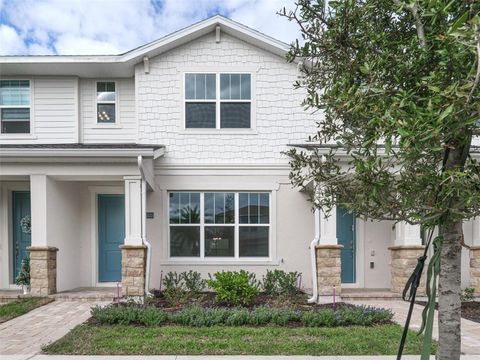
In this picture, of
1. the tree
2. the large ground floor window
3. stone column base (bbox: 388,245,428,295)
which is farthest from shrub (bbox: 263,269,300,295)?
the tree

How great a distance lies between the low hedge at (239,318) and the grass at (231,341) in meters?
0.18

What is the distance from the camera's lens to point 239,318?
19.8ft

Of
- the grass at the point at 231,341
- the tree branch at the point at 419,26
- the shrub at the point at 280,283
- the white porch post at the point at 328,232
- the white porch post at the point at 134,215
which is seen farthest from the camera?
the shrub at the point at 280,283

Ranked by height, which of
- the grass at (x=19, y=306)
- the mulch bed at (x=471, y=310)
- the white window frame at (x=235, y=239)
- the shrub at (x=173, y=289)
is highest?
the white window frame at (x=235, y=239)

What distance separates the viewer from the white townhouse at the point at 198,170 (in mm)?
9320

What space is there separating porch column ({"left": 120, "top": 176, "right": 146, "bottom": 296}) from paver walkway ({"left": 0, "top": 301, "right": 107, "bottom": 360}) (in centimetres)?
74

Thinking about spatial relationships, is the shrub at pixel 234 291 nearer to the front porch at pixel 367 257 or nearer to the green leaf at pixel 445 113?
the front porch at pixel 367 257

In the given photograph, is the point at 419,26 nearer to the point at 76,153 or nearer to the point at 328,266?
the point at 328,266

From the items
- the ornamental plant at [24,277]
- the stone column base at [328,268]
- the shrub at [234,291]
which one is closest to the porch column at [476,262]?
the stone column base at [328,268]

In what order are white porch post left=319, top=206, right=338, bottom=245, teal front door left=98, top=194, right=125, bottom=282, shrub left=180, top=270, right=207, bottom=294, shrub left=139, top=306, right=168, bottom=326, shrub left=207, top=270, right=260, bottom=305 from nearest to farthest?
shrub left=139, top=306, right=168, bottom=326, shrub left=207, top=270, right=260, bottom=305, white porch post left=319, top=206, right=338, bottom=245, shrub left=180, top=270, right=207, bottom=294, teal front door left=98, top=194, right=125, bottom=282

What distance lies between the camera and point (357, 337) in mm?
5281

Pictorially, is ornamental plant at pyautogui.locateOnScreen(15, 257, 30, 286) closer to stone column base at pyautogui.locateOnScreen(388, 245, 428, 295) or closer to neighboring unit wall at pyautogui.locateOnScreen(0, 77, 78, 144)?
neighboring unit wall at pyautogui.locateOnScreen(0, 77, 78, 144)

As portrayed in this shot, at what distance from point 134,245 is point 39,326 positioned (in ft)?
7.70

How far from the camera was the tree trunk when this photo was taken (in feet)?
7.72
